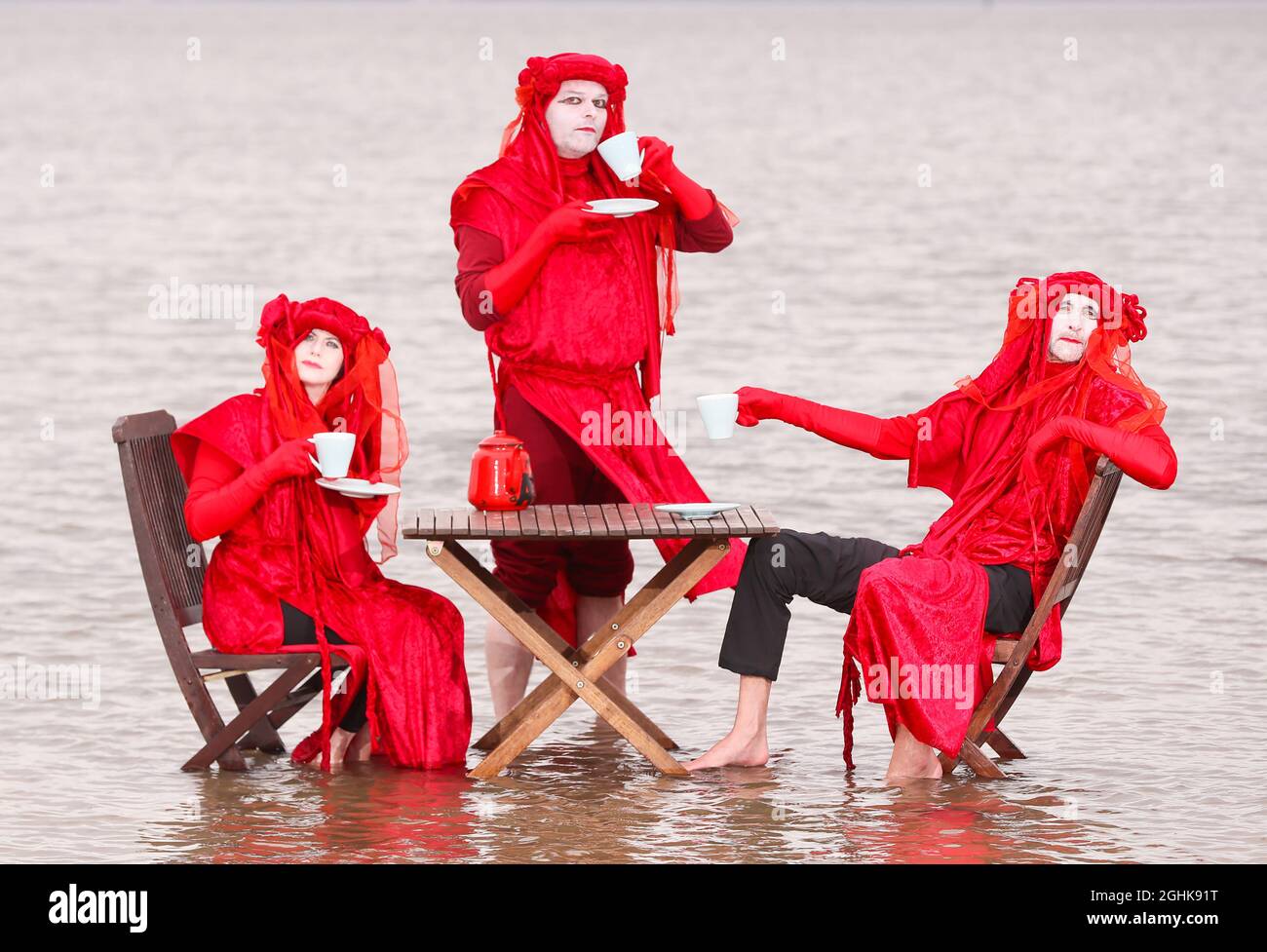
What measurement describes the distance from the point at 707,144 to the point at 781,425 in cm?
1698

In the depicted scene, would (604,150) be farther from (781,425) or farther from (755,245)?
(755,245)

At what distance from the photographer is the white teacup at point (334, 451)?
571 cm

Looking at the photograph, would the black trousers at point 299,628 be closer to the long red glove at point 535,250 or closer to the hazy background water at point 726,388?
the hazy background water at point 726,388

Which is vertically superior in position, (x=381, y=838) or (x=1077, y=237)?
(x=1077, y=237)

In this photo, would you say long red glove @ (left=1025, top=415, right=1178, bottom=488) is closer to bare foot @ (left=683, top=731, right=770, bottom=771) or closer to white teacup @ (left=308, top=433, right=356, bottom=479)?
bare foot @ (left=683, top=731, right=770, bottom=771)

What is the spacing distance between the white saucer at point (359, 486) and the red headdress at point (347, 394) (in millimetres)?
85

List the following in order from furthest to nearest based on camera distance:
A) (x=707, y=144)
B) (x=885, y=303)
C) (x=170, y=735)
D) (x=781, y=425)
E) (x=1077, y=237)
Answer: (x=707, y=144)
(x=1077, y=237)
(x=885, y=303)
(x=781, y=425)
(x=170, y=735)

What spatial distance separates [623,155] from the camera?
5.82m

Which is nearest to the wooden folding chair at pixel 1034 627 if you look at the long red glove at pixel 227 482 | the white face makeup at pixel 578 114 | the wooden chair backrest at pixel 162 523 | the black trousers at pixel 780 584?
the black trousers at pixel 780 584

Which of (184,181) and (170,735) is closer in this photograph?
(170,735)

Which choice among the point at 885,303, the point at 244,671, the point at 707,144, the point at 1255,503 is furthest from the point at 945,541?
the point at 707,144

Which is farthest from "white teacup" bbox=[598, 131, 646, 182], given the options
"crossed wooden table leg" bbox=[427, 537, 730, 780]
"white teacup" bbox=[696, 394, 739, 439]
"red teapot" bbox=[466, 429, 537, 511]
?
"crossed wooden table leg" bbox=[427, 537, 730, 780]

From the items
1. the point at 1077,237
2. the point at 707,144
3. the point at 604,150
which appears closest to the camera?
the point at 604,150

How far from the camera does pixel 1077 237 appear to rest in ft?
63.0
